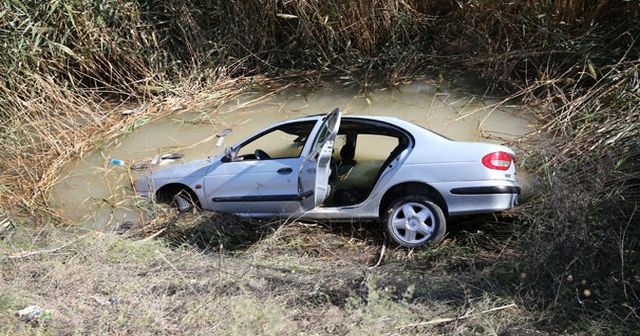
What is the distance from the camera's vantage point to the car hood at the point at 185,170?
7527mm

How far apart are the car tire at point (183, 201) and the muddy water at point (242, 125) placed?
1.40 ft

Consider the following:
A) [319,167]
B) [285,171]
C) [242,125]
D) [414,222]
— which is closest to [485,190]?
[414,222]

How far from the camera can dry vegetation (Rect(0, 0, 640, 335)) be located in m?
4.70

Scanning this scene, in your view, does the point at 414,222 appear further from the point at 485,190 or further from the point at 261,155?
the point at 261,155

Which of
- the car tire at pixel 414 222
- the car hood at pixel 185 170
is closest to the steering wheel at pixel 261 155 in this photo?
the car hood at pixel 185 170

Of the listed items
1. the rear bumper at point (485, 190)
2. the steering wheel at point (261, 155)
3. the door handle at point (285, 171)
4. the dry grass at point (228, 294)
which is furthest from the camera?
the steering wheel at point (261, 155)

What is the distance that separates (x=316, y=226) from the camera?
279 inches

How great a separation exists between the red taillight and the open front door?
1.31 metres

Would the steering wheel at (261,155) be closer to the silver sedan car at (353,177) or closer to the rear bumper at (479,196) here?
the silver sedan car at (353,177)

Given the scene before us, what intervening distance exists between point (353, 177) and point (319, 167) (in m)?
0.88

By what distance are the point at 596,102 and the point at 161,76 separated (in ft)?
20.3

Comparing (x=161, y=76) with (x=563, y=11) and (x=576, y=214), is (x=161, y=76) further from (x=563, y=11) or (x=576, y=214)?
(x=576, y=214)

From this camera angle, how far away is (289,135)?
7500 mm

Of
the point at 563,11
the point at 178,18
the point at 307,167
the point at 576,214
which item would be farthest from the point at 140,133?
the point at 576,214
